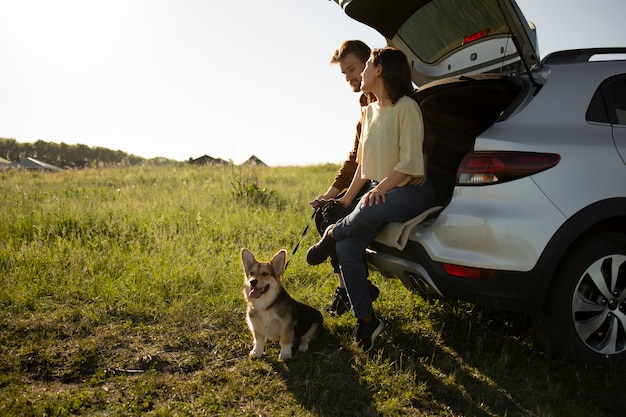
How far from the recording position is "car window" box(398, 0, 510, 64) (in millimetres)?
3752

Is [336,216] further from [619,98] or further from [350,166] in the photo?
[619,98]

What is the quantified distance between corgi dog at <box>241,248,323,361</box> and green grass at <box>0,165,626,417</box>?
140 mm

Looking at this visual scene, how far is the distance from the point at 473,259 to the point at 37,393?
2815 mm

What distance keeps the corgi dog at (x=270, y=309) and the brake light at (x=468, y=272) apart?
3.89ft

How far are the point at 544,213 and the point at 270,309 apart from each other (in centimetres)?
193

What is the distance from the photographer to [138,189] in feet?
36.5

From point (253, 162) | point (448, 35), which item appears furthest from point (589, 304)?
point (253, 162)

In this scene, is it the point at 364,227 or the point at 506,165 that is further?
the point at 364,227

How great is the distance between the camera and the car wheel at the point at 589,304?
3152 millimetres

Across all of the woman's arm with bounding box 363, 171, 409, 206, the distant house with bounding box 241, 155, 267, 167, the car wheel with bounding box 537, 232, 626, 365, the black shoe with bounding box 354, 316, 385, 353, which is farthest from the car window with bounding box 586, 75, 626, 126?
the distant house with bounding box 241, 155, 267, 167

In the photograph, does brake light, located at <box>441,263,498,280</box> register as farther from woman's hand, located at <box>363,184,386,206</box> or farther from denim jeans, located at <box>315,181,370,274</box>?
denim jeans, located at <box>315,181,370,274</box>

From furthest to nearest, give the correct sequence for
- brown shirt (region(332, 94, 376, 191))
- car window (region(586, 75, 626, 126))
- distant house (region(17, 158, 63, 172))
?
distant house (region(17, 158, 63, 172)), brown shirt (region(332, 94, 376, 191)), car window (region(586, 75, 626, 126))

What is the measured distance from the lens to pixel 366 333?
3.67 metres

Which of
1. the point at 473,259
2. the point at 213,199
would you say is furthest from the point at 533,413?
the point at 213,199
